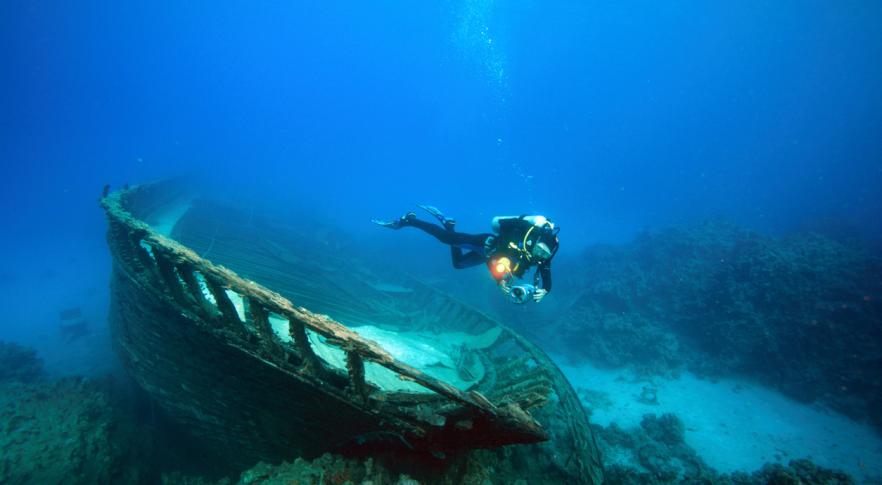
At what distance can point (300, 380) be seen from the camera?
287cm

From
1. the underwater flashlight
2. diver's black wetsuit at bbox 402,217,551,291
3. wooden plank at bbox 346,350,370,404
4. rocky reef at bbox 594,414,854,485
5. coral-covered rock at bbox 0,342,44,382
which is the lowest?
coral-covered rock at bbox 0,342,44,382

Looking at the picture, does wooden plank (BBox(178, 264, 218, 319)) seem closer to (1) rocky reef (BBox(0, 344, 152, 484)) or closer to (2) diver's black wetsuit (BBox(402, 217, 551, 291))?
(1) rocky reef (BBox(0, 344, 152, 484))

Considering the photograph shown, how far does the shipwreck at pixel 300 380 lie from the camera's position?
2535 millimetres

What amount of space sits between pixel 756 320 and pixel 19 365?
76.3ft

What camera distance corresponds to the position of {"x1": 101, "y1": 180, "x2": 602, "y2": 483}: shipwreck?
8.32 ft

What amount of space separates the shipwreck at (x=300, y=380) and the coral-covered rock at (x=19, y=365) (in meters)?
8.07

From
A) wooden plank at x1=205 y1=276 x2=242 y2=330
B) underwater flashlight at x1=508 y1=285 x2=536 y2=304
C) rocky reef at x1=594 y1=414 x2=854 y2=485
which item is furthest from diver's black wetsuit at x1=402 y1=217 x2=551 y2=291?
wooden plank at x1=205 y1=276 x2=242 y2=330

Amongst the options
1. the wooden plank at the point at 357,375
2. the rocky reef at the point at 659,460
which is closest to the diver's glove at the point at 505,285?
the wooden plank at the point at 357,375

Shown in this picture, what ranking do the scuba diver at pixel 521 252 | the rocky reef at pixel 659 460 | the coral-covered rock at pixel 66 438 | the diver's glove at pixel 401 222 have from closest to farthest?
the coral-covered rock at pixel 66 438 < the scuba diver at pixel 521 252 < the rocky reef at pixel 659 460 < the diver's glove at pixel 401 222

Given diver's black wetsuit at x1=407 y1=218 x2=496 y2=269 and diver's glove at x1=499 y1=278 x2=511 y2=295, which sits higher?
diver's black wetsuit at x1=407 y1=218 x2=496 y2=269

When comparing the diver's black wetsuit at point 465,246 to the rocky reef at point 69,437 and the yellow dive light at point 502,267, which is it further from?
the rocky reef at point 69,437

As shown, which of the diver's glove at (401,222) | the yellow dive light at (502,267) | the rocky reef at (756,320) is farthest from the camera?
the rocky reef at (756,320)

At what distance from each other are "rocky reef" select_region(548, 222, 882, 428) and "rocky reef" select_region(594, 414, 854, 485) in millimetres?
2985

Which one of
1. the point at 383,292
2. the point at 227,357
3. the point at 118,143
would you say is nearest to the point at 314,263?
the point at 383,292
